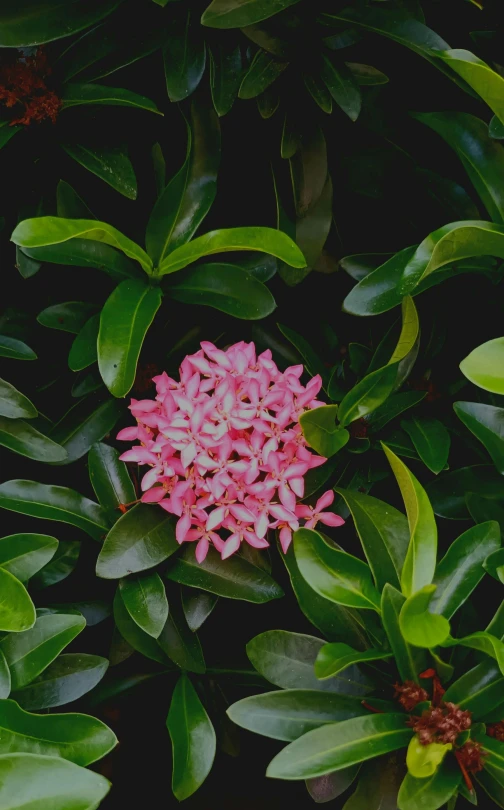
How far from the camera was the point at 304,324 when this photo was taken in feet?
3.83

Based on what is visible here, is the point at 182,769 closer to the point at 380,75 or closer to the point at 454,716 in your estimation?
the point at 454,716

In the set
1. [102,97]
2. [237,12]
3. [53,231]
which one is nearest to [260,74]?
[237,12]

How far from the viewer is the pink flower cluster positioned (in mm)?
832

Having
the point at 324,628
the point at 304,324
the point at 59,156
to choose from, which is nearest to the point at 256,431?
the point at 324,628

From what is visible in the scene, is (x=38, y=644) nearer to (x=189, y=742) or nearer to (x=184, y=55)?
(x=189, y=742)

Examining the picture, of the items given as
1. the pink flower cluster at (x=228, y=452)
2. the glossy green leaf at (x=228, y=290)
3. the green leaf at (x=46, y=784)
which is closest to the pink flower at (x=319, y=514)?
the pink flower cluster at (x=228, y=452)

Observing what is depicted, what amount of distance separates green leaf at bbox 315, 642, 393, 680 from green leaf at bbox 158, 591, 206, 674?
0.79 ft

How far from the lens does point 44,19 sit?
883 mm

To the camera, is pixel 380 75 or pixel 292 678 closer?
pixel 292 678

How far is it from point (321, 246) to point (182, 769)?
0.71 m

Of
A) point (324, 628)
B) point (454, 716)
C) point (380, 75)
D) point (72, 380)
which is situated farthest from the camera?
point (72, 380)

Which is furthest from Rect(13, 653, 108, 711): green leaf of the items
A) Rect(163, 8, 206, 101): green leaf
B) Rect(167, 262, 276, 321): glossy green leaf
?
Rect(163, 8, 206, 101): green leaf

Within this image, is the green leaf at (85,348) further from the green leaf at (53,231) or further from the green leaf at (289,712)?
the green leaf at (289,712)

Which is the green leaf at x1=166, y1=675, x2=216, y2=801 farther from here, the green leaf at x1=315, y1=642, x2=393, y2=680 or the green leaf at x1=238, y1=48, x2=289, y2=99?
the green leaf at x1=238, y1=48, x2=289, y2=99
